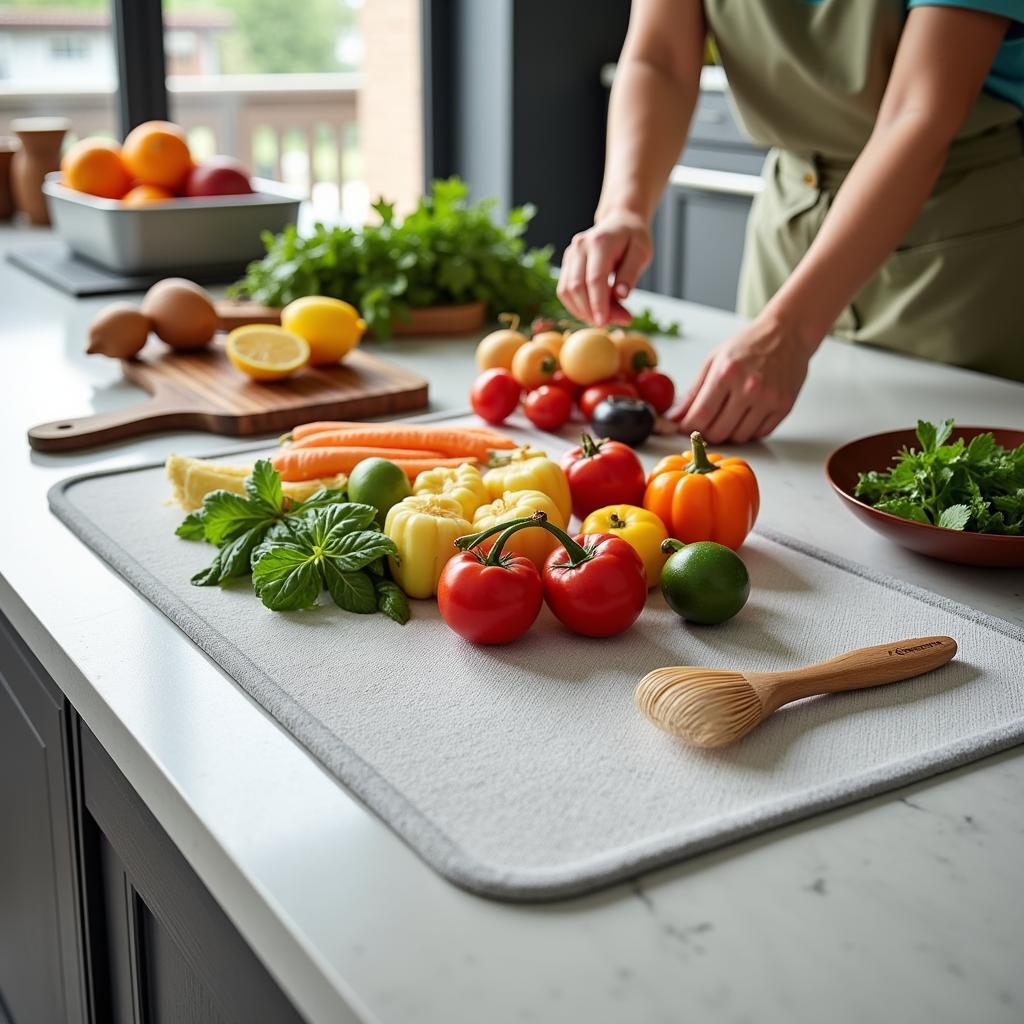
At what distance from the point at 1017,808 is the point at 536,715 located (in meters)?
0.31

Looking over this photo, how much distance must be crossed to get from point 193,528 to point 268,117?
423 cm

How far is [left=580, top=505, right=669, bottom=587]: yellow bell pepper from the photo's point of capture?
41.1 inches

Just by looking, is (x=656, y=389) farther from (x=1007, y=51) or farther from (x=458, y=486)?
(x=1007, y=51)

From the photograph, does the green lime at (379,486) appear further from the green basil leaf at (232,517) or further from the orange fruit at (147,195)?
the orange fruit at (147,195)

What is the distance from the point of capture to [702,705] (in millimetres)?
795

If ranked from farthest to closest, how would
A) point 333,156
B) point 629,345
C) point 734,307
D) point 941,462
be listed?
point 333,156
point 734,307
point 629,345
point 941,462

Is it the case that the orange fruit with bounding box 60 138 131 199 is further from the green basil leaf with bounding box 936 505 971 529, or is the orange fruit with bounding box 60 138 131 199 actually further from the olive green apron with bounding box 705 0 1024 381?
the green basil leaf with bounding box 936 505 971 529

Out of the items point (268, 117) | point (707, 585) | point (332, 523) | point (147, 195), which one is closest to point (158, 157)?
point (147, 195)

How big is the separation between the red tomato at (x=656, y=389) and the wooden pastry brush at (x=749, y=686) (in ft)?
2.16

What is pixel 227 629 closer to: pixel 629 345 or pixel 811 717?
pixel 811 717

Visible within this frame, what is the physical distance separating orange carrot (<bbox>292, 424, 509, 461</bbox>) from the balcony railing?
11.0 feet

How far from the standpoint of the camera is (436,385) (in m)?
1.68

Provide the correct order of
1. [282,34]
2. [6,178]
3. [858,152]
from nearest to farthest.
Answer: [858,152], [6,178], [282,34]

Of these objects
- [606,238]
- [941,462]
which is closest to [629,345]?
[606,238]
